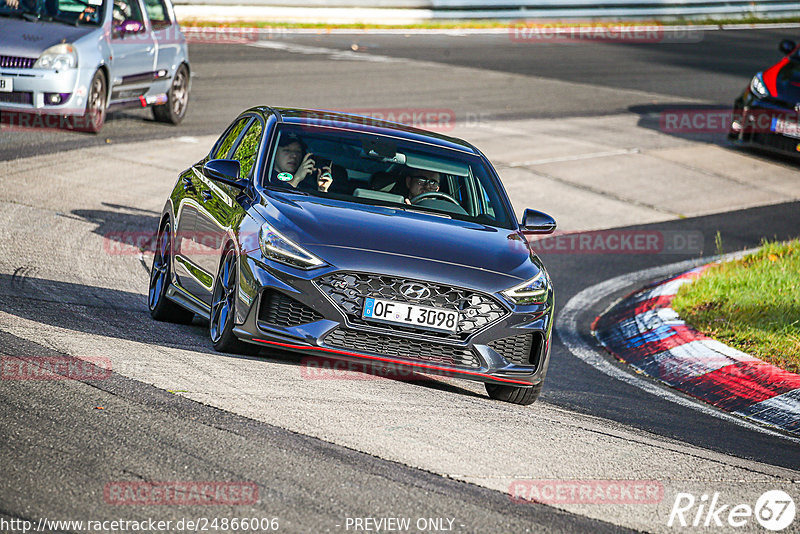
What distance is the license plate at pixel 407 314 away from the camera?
6.64 metres

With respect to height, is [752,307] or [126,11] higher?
[126,11]

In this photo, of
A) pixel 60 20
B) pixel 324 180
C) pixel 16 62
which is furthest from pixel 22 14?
pixel 324 180

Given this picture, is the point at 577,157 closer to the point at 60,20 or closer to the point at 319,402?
the point at 60,20

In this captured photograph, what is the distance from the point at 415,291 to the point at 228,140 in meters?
2.80

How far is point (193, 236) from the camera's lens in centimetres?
808

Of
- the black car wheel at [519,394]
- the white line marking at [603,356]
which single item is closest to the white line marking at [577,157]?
the white line marking at [603,356]

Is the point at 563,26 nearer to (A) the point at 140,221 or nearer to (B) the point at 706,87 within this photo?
(B) the point at 706,87

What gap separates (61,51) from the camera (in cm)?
1442

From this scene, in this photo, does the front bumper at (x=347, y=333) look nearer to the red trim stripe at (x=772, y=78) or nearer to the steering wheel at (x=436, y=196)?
the steering wheel at (x=436, y=196)

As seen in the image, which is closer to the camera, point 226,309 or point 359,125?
point 226,309

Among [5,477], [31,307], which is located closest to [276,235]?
[31,307]

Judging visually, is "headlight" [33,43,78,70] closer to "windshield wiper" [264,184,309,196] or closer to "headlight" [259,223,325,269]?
"windshield wiper" [264,184,309,196]

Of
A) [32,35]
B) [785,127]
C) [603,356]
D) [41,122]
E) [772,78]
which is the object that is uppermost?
[32,35]

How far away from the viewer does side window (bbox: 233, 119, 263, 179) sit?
312 inches
